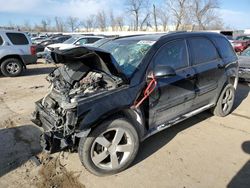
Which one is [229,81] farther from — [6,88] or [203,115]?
[6,88]

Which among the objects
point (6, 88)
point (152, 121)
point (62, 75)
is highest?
point (62, 75)

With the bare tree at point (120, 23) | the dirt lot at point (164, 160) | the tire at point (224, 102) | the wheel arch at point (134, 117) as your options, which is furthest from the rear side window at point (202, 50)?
the bare tree at point (120, 23)

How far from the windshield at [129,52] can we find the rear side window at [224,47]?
6.09ft

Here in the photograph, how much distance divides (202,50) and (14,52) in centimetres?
840

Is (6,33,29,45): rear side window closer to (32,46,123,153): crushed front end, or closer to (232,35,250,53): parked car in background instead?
(32,46,123,153): crushed front end

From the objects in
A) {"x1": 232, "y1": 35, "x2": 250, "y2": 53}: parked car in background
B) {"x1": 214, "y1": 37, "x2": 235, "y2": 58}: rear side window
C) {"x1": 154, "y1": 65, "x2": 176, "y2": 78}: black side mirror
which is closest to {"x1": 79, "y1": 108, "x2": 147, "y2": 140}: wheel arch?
{"x1": 154, "y1": 65, "x2": 176, "y2": 78}: black side mirror

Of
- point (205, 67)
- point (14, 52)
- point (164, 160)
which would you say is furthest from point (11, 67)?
point (164, 160)

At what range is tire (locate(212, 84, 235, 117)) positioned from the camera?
515 centimetres

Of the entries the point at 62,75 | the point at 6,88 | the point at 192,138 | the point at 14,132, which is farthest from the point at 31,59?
the point at 192,138

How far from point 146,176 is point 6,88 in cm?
A: 687

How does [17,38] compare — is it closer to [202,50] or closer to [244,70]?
[202,50]

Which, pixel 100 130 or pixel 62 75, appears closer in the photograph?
pixel 100 130

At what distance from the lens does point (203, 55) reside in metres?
4.55

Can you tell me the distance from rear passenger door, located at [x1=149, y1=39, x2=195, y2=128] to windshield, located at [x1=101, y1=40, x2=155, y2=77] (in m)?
0.22
